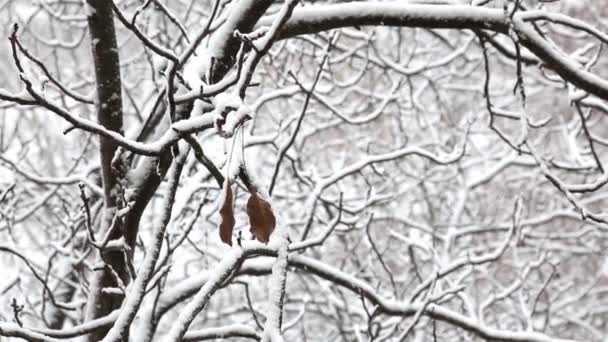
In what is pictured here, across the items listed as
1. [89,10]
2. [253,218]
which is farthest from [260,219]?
[89,10]

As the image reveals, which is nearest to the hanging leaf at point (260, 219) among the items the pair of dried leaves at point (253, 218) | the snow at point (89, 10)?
the pair of dried leaves at point (253, 218)

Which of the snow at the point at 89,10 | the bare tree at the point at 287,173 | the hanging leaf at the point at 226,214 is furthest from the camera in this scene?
the snow at the point at 89,10

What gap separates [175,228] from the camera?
13.4 ft

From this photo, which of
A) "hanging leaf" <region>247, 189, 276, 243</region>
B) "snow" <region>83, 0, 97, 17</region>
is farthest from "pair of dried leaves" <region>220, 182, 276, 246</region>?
"snow" <region>83, 0, 97, 17</region>

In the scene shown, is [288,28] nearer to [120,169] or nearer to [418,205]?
[120,169]

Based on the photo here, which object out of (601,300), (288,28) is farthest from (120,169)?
(601,300)

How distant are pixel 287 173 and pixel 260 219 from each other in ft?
22.9

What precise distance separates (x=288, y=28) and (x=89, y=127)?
971 mm

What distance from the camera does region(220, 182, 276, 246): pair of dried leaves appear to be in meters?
1.35

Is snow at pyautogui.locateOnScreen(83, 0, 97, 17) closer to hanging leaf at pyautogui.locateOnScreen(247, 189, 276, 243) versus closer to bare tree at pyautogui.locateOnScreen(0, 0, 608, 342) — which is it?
bare tree at pyautogui.locateOnScreen(0, 0, 608, 342)

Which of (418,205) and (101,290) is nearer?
(101,290)

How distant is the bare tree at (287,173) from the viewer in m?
2.14

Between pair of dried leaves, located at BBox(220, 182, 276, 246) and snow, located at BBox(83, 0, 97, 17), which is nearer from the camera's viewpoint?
pair of dried leaves, located at BBox(220, 182, 276, 246)

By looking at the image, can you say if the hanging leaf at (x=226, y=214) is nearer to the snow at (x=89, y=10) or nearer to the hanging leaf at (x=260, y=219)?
the hanging leaf at (x=260, y=219)
